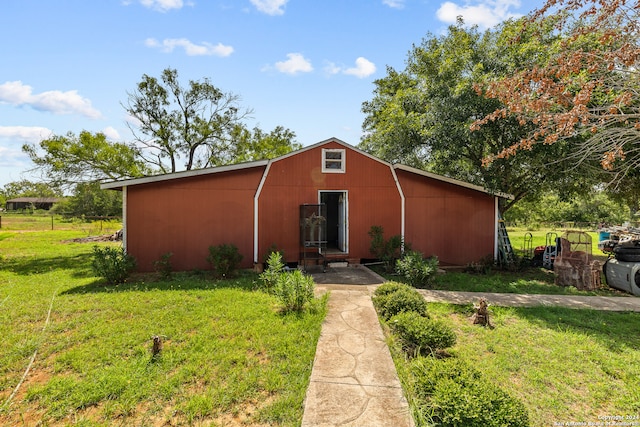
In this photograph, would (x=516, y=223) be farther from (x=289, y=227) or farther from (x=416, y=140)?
(x=289, y=227)

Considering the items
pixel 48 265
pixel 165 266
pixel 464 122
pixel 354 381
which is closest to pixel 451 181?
pixel 464 122

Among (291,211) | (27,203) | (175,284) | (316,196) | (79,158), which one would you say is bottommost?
(175,284)

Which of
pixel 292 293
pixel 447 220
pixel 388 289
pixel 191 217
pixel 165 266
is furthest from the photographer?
pixel 447 220

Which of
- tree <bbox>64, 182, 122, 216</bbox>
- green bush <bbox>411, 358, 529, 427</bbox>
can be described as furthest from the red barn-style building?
tree <bbox>64, 182, 122, 216</bbox>

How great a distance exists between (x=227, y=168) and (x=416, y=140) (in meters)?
6.11

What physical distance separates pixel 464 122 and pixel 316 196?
15.0 ft

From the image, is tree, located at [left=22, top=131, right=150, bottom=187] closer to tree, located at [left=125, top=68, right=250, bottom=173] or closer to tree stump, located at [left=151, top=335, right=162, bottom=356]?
tree, located at [left=125, top=68, right=250, bottom=173]

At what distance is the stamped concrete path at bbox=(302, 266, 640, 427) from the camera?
2.44 metres

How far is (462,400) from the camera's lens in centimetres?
232

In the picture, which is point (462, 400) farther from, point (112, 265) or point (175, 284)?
point (112, 265)

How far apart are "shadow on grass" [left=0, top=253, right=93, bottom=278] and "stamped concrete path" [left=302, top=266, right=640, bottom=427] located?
6.96 metres

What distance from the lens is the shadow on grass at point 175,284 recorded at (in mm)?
6125

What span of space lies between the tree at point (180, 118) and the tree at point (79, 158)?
9.42 feet

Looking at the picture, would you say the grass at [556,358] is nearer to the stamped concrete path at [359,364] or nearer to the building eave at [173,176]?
the stamped concrete path at [359,364]
